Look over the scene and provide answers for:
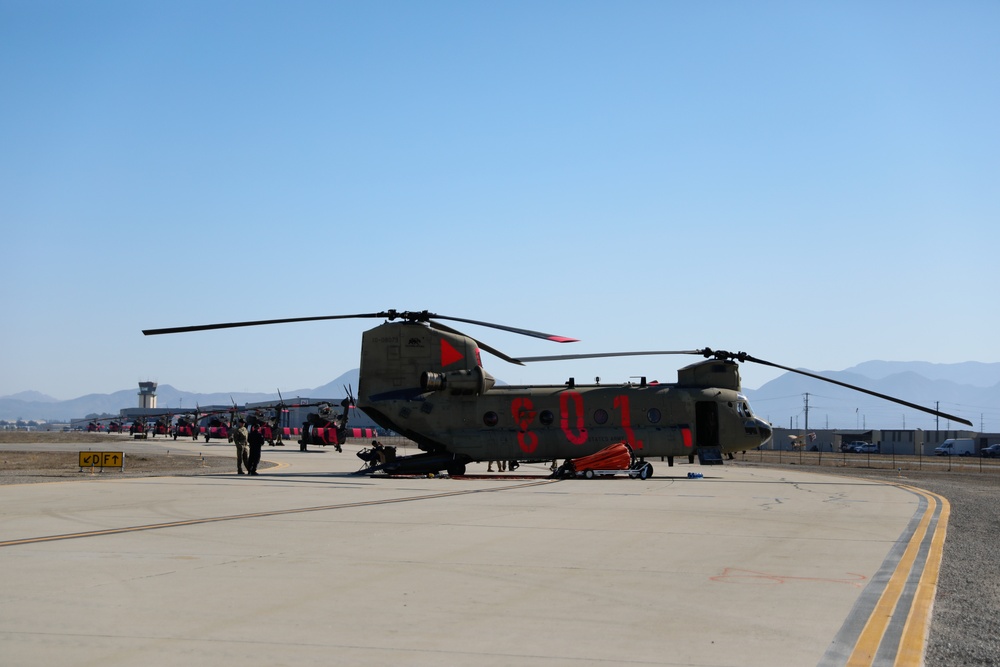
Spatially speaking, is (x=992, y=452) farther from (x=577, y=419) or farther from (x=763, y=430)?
(x=577, y=419)

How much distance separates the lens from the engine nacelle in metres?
30.0

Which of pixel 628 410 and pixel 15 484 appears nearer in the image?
pixel 15 484

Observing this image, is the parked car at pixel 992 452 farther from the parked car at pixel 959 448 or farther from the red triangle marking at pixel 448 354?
the red triangle marking at pixel 448 354

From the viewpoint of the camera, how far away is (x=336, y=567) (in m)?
10.2

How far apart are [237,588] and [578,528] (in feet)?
23.1

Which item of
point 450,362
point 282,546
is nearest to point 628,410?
point 450,362

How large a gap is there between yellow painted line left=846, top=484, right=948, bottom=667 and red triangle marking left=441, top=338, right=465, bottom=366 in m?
18.7

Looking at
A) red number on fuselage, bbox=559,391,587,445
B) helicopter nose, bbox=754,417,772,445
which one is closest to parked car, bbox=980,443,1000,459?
helicopter nose, bbox=754,417,772,445

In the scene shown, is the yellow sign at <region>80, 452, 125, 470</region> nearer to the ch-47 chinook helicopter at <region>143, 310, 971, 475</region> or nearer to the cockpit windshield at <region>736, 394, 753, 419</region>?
the ch-47 chinook helicopter at <region>143, 310, 971, 475</region>

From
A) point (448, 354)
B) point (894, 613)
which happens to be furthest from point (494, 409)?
point (894, 613)

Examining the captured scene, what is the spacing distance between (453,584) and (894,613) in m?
4.27

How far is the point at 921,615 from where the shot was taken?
8.34m

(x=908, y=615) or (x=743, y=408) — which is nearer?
(x=908, y=615)

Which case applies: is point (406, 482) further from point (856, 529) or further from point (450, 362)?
point (856, 529)
